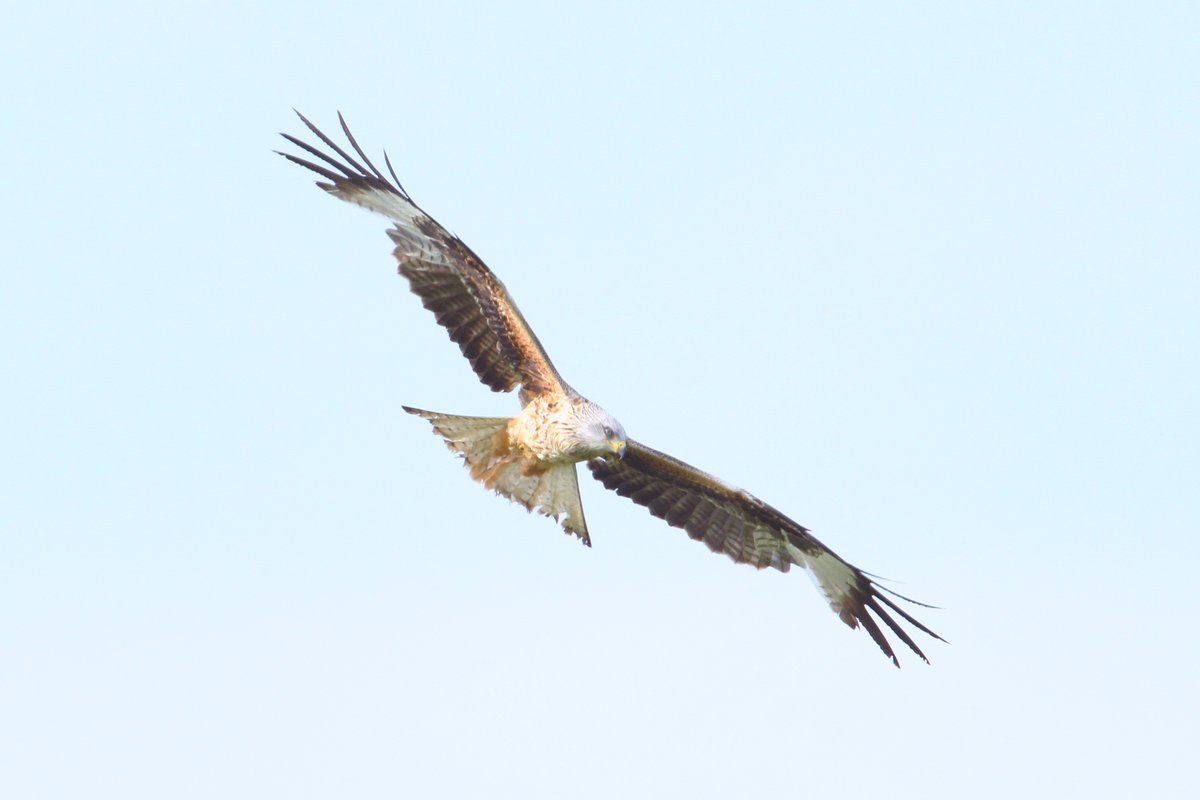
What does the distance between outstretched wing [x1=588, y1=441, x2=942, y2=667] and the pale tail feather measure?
59 centimetres

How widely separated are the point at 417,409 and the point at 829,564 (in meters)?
3.16

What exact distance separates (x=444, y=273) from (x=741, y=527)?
9.74 feet

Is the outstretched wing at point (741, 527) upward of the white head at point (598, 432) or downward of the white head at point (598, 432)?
upward

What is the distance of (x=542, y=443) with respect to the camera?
1277 cm

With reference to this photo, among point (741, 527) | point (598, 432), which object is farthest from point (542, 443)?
point (741, 527)

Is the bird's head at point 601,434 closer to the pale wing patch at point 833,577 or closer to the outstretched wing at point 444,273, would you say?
the outstretched wing at point 444,273

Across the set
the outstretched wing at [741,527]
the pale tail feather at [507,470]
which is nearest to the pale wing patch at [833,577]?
the outstretched wing at [741,527]

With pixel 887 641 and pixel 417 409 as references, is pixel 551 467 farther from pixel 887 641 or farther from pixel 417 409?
pixel 887 641

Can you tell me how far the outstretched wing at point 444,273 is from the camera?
12.5 metres

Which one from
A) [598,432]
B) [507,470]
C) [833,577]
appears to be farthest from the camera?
[833,577]

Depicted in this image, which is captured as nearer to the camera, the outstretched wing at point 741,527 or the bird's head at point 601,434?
the bird's head at point 601,434

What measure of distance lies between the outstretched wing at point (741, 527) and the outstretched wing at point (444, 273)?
1.28 m

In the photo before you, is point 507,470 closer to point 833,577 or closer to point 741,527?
point 741,527

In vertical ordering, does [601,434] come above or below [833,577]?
below
